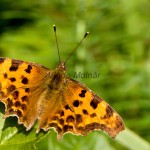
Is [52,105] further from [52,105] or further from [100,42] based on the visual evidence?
[100,42]

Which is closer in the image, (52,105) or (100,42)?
(52,105)

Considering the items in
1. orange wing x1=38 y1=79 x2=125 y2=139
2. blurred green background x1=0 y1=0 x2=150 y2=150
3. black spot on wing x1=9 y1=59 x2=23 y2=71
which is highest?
blurred green background x1=0 y1=0 x2=150 y2=150

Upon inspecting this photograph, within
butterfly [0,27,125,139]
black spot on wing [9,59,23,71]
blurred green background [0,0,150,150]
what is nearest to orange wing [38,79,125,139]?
butterfly [0,27,125,139]

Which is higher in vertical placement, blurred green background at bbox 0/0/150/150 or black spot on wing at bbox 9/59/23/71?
blurred green background at bbox 0/0/150/150

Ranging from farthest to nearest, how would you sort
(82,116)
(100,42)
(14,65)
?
(100,42) → (14,65) → (82,116)

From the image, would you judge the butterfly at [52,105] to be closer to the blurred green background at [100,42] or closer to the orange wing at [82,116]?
the orange wing at [82,116]

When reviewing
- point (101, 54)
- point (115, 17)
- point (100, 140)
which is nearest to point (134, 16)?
point (115, 17)

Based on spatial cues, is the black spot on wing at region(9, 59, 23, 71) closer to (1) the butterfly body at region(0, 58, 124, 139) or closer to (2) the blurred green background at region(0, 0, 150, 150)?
(1) the butterfly body at region(0, 58, 124, 139)

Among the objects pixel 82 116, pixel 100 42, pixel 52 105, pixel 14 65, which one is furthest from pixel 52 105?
pixel 100 42
